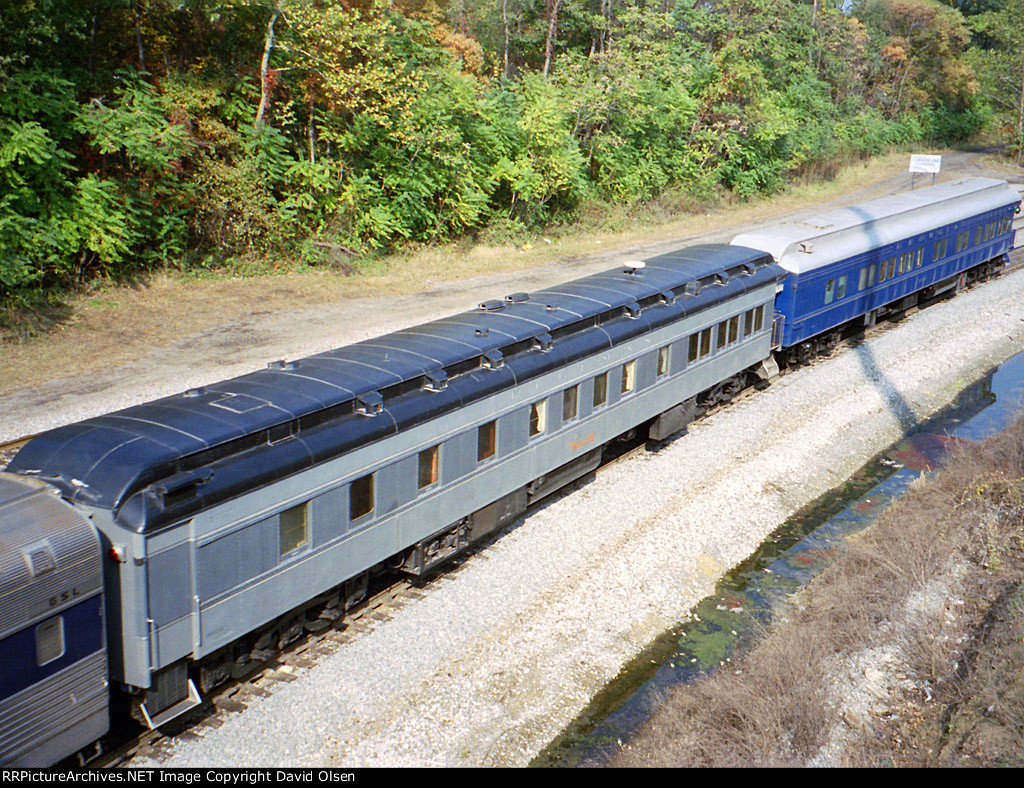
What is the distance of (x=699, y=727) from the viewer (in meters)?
9.67

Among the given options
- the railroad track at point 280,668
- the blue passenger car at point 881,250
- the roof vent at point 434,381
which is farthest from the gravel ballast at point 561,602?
the roof vent at point 434,381

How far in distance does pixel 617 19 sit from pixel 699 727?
37.9 meters

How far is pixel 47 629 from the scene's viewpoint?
25.9 feet

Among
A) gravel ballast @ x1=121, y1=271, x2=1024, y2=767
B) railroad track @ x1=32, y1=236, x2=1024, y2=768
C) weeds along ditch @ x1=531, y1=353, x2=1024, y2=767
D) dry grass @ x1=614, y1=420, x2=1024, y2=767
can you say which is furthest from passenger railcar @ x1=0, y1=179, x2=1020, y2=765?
dry grass @ x1=614, y1=420, x2=1024, y2=767

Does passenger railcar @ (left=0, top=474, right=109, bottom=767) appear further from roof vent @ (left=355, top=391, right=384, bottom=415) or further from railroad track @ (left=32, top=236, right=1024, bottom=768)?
roof vent @ (left=355, top=391, right=384, bottom=415)

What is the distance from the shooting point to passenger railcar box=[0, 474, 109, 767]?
763cm

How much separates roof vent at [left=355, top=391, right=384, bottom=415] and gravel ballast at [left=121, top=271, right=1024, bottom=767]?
2814mm

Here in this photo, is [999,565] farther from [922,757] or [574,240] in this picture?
[574,240]

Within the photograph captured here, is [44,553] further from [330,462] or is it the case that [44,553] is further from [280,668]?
[280,668]

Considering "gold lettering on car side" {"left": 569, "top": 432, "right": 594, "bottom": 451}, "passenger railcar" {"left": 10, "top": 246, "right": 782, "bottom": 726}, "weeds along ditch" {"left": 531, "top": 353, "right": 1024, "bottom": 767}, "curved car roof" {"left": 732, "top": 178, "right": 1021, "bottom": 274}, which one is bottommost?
"weeds along ditch" {"left": 531, "top": 353, "right": 1024, "bottom": 767}

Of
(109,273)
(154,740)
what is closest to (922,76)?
(109,273)

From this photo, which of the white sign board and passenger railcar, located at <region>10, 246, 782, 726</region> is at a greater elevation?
the white sign board

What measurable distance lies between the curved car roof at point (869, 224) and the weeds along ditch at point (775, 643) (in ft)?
→ 17.5

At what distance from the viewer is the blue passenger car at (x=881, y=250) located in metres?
21.2
